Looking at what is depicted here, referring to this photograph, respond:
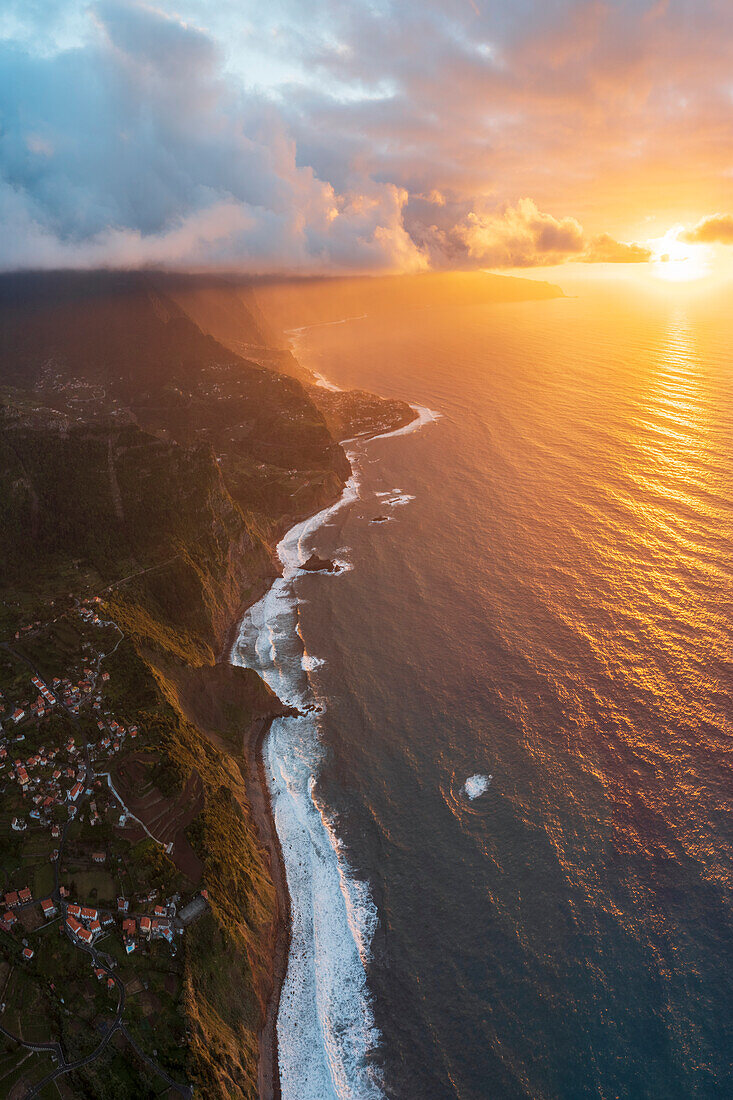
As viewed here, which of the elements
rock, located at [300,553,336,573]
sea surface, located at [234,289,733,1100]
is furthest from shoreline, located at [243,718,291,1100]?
rock, located at [300,553,336,573]

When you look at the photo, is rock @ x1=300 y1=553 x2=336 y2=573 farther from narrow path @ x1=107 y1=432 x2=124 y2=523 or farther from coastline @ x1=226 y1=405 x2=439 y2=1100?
narrow path @ x1=107 y1=432 x2=124 y2=523

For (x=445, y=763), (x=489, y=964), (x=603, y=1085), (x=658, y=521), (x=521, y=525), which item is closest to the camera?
(x=603, y=1085)

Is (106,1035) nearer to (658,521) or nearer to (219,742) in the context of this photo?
(219,742)

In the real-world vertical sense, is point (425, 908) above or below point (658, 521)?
below

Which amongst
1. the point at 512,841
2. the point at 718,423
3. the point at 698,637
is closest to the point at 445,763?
the point at 512,841

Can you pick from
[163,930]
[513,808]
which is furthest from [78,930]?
[513,808]

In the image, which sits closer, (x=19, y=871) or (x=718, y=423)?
(x=19, y=871)

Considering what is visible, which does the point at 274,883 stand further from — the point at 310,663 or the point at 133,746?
the point at 310,663
